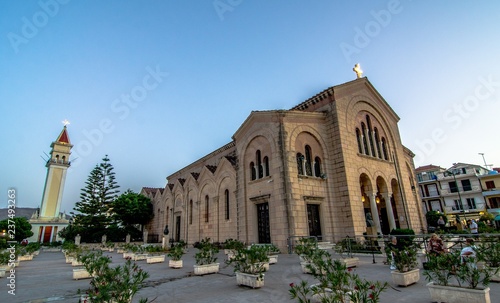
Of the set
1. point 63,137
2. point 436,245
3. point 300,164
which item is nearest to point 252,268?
point 436,245

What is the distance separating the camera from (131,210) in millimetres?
33781

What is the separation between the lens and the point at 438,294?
485cm

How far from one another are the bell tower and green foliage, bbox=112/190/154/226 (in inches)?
504

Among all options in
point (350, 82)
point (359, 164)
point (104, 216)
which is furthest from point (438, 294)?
point (104, 216)

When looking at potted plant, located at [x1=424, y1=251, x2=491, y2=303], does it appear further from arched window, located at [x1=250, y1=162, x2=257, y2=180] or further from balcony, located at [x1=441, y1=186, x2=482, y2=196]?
balcony, located at [x1=441, y1=186, x2=482, y2=196]

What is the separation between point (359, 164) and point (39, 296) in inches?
668

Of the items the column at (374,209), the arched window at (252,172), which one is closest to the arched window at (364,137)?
the column at (374,209)

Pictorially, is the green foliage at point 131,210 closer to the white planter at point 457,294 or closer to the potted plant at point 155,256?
the potted plant at point 155,256

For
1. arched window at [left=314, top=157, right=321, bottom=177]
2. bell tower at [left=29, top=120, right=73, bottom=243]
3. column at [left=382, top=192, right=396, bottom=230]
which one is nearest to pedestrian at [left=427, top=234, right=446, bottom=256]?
arched window at [left=314, top=157, right=321, bottom=177]

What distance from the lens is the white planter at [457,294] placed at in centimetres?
441

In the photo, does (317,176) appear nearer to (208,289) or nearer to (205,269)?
(205,269)

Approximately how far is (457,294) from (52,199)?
49162 millimetres

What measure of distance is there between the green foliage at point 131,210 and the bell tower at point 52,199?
504 inches

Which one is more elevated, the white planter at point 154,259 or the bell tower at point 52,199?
the bell tower at point 52,199
